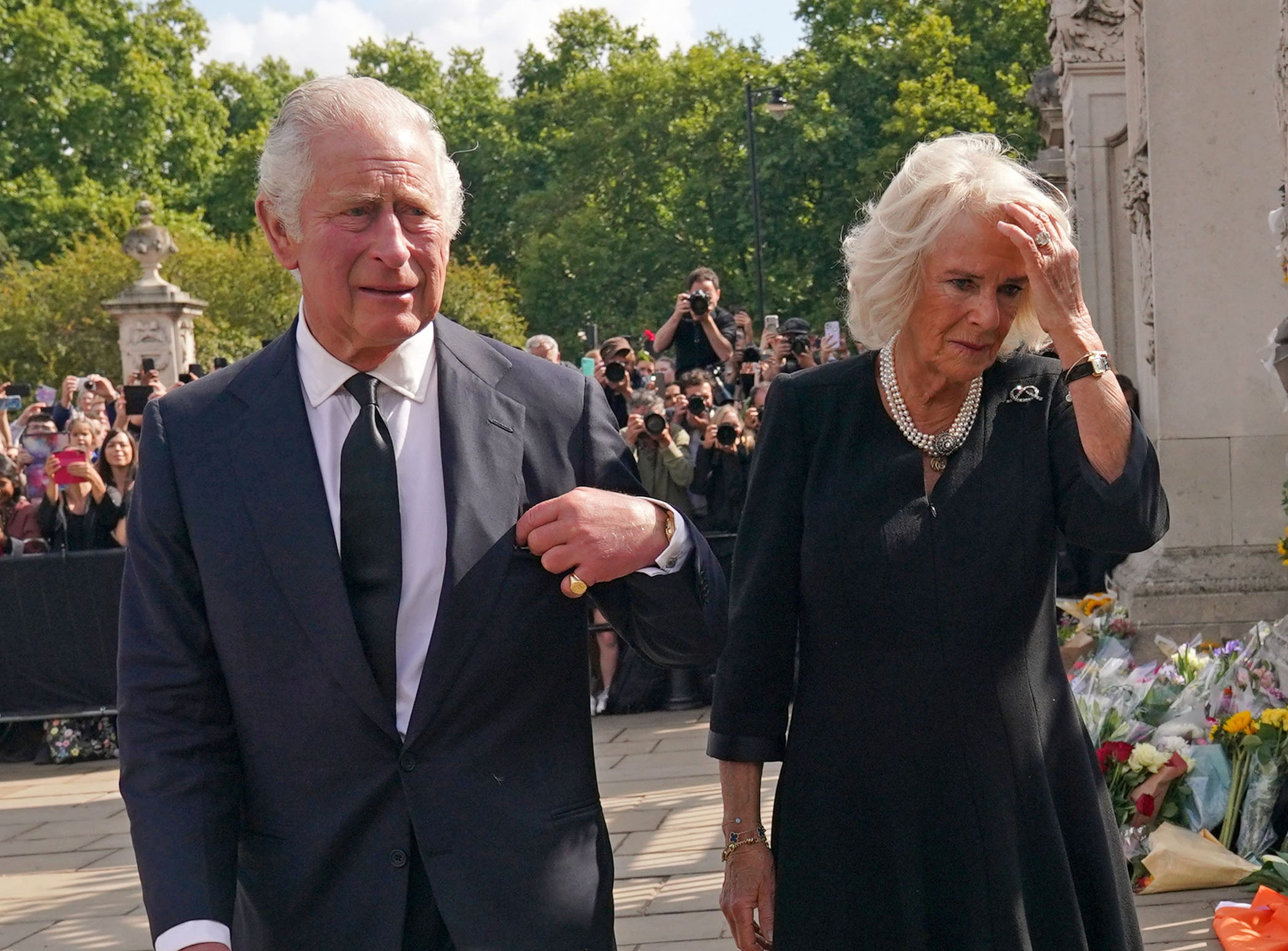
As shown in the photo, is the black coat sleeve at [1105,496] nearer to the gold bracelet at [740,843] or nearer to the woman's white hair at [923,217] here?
the woman's white hair at [923,217]

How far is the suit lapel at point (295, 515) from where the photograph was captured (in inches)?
99.0

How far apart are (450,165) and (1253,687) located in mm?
4571

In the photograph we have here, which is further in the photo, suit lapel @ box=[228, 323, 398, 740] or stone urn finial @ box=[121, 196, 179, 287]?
stone urn finial @ box=[121, 196, 179, 287]

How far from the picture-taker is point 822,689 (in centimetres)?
308

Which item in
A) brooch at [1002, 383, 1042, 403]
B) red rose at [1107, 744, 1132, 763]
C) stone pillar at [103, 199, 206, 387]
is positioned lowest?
red rose at [1107, 744, 1132, 763]

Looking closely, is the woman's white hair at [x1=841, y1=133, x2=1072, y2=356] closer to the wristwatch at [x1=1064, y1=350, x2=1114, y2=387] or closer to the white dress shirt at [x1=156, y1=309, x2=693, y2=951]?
the wristwatch at [x1=1064, y1=350, x2=1114, y2=387]

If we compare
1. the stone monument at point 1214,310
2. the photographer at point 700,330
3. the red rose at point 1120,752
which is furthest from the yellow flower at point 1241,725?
the photographer at point 700,330

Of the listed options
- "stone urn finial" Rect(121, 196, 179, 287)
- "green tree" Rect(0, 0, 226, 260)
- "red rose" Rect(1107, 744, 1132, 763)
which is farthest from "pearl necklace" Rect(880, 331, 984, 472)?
"green tree" Rect(0, 0, 226, 260)

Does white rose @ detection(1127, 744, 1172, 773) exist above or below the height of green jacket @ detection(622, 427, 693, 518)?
below

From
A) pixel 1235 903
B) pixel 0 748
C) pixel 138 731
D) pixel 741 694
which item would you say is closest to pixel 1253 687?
pixel 1235 903

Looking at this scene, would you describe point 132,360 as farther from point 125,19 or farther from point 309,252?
point 125,19

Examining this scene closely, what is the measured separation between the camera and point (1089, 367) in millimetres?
2936

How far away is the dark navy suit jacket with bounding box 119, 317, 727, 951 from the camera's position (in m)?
2.52

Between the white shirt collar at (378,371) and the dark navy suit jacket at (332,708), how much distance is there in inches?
1.4
